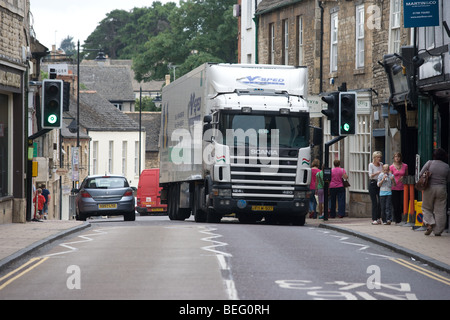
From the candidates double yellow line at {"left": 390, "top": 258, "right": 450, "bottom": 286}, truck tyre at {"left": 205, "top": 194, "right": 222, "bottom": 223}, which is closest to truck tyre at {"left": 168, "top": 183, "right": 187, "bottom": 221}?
truck tyre at {"left": 205, "top": 194, "right": 222, "bottom": 223}

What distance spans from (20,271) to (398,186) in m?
12.2

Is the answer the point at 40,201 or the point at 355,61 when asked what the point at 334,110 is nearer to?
the point at 355,61

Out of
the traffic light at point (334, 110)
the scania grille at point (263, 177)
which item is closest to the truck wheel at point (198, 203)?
the scania grille at point (263, 177)

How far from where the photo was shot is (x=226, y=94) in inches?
961

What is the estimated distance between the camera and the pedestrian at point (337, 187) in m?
29.6

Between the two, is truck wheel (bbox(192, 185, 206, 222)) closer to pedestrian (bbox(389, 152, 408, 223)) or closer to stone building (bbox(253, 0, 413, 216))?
pedestrian (bbox(389, 152, 408, 223))

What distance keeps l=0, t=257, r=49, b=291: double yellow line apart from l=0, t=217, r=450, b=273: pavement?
0.80 feet

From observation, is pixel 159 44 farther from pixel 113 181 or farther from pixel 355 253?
pixel 355 253

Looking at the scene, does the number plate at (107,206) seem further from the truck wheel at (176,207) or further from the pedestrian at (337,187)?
the pedestrian at (337,187)

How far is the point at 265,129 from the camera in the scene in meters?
24.2

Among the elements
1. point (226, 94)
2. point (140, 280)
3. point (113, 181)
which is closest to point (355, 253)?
point (140, 280)

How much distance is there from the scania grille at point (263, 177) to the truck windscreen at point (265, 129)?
397mm

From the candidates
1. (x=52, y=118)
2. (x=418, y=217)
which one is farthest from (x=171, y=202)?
(x=418, y=217)

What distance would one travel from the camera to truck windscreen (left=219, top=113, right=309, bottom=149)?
24125mm
